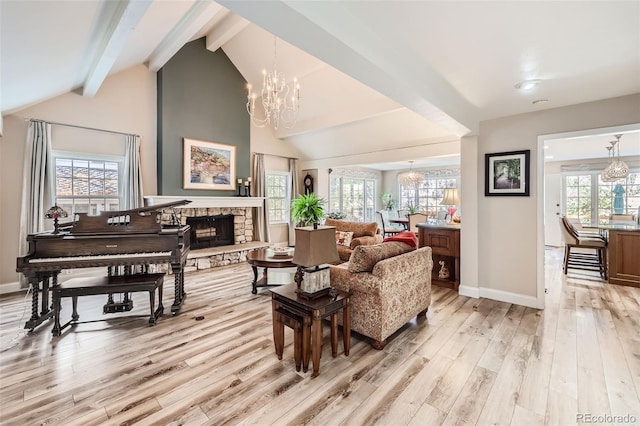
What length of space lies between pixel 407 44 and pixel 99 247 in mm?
3530

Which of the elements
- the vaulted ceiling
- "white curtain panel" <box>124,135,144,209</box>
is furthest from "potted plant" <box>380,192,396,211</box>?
"white curtain panel" <box>124,135,144,209</box>

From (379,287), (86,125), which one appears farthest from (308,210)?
(379,287)

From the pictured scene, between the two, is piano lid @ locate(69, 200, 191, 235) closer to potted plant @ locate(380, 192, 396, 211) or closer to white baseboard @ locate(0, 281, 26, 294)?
white baseboard @ locate(0, 281, 26, 294)

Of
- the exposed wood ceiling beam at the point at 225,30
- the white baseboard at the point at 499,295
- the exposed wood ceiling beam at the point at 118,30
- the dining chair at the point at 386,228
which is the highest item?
the exposed wood ceiling beam at the point at 225,30

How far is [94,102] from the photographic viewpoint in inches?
182

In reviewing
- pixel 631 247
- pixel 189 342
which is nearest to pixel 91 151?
pixel 189 342

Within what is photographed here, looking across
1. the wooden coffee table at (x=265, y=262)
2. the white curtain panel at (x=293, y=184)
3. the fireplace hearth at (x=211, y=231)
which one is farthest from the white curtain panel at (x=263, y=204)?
the wooden coffee table at (x=265, y=262)

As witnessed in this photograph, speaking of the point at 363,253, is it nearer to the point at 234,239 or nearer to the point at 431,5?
the point at 431,5

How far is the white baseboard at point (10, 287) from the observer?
4012 millimetres

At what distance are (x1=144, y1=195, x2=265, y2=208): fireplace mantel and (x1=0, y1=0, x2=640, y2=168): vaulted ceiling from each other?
6.11ft

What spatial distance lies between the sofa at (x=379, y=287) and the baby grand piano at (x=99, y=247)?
1984mm

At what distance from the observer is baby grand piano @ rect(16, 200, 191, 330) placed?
2816mm

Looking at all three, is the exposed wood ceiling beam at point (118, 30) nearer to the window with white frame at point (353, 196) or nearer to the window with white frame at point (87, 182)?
the window with white frame at point (87, 182)

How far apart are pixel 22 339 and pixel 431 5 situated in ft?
14.8
